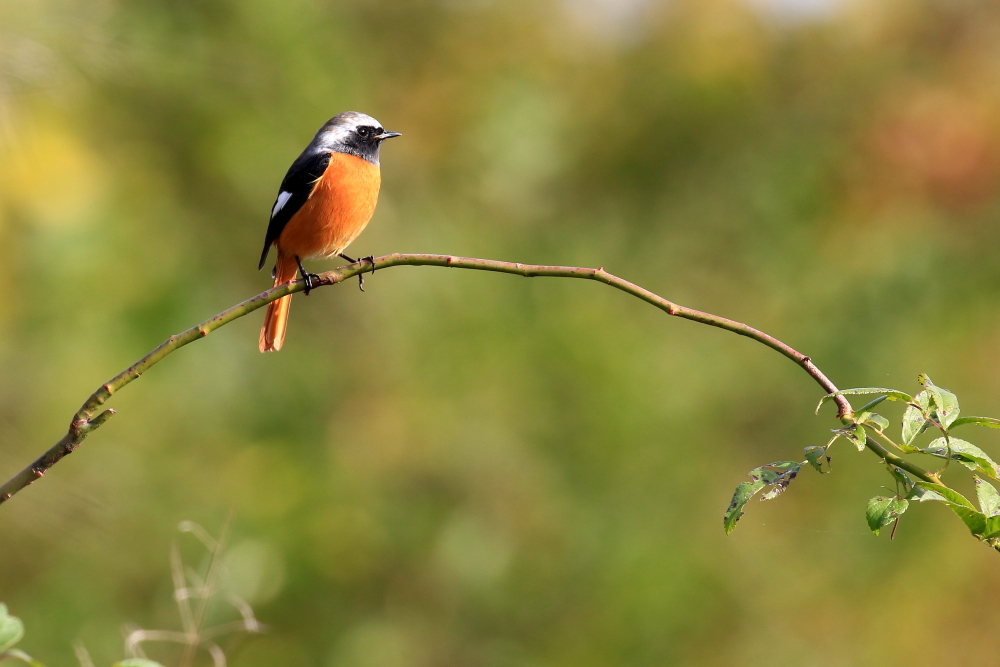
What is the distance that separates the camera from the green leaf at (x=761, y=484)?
1.32 metres

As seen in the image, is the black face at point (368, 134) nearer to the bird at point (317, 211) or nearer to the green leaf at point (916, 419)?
the bird at point (317, 211)

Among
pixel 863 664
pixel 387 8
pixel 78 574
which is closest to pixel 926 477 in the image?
pixel 863 664

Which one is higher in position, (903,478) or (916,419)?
(916,419)

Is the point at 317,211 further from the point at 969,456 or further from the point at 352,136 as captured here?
the point at 969,456

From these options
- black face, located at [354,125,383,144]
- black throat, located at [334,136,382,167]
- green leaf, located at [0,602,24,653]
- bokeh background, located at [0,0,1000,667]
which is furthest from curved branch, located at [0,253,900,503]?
bokeh background, located at [0,0,1000,667]

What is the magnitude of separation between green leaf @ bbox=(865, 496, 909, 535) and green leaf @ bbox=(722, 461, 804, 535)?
0.11 m

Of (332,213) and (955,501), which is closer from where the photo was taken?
(955,501)

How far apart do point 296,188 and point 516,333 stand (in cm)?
414

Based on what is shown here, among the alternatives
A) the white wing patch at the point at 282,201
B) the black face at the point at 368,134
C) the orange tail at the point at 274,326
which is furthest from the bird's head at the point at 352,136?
the orange tail at the point at 274,326

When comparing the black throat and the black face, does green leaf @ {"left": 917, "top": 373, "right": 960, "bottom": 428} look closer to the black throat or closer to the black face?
the black throat

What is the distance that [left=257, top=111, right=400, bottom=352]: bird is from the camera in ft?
12.9

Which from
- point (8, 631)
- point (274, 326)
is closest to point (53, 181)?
point (274, 326)

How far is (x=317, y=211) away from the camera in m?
3.92

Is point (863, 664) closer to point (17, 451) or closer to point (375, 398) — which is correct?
point (375, 398)
